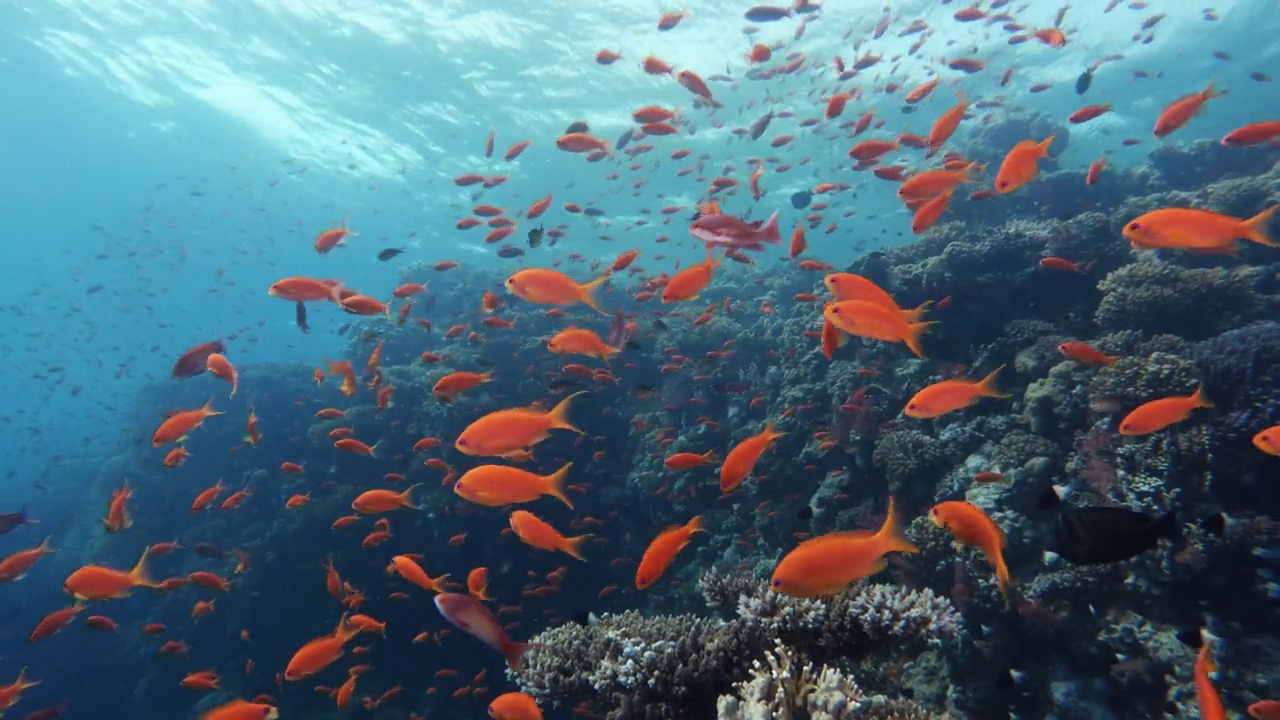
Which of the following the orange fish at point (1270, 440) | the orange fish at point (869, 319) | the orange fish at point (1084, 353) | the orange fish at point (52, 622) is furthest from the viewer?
the orange fish at point (52, 622)

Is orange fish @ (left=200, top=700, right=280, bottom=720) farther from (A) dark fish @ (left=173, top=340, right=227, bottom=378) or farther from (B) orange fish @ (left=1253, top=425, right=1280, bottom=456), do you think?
(B) orange fish @ (left=1253, top=425, right=1280, bottom=456)

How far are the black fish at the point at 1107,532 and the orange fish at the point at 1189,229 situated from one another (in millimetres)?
2653

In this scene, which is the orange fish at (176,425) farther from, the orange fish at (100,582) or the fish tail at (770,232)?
the fish tail at (770,232)

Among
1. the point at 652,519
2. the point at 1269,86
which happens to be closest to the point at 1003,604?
the point at 652,519

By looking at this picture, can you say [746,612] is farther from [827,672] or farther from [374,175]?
Answer: [374,175]

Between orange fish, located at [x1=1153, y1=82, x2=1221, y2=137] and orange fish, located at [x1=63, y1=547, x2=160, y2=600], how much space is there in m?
12.6

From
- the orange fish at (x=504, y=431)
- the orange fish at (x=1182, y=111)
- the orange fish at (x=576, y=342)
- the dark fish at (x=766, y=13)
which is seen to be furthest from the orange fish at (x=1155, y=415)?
the dark fish at (x=766, y=13)

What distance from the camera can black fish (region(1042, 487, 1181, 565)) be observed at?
9.80ft

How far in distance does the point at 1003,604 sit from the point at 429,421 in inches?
469

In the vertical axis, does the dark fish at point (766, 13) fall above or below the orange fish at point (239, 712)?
above

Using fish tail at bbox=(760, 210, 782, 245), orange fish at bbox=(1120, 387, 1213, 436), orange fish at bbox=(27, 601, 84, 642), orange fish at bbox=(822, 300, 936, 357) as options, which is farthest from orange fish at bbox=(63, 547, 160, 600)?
orange fish at bbox=(1120, 387, 1213, 436)

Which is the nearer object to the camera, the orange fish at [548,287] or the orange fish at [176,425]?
the orange fish at [548,287]

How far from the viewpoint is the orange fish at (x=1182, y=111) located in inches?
252

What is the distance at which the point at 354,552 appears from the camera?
12547mm
